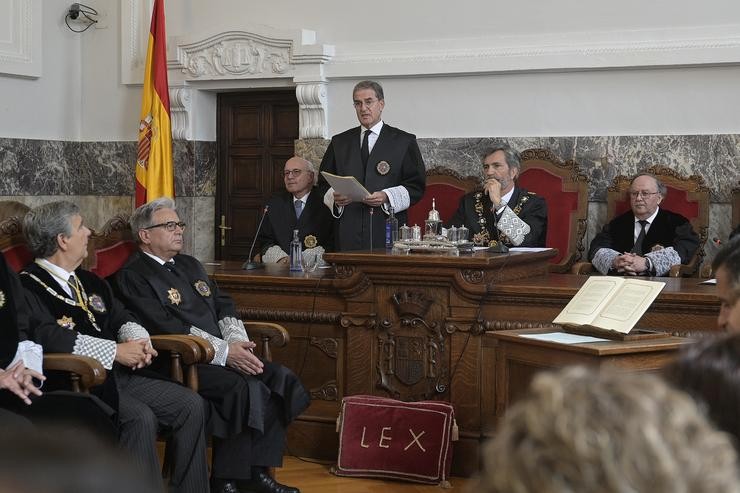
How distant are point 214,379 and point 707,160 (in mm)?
3534

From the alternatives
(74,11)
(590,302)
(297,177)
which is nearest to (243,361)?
(590,302)

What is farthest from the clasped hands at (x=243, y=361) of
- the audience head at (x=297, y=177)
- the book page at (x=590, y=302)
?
the audience head at (x=297, y=177)

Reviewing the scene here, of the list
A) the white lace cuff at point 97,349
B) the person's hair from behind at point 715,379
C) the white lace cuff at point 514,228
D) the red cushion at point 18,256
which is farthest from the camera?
the white lace cuff at point 514,228

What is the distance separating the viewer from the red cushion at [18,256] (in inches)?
164

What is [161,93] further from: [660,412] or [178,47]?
[660,412]

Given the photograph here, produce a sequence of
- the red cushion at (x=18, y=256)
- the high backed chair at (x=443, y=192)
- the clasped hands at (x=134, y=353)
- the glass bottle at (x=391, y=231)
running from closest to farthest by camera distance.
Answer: the clasped hands at (x=134, y=353)
the red cushion at (x=18, y=256)
the glass bottle at (x=391, y=231)
the high backed chair at (x=443, y=192)

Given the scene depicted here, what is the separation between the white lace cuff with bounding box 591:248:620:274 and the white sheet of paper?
2.47 m

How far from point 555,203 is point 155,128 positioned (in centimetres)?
288

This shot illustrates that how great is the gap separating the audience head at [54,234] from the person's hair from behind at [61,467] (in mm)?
3389

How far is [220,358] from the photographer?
4445mm

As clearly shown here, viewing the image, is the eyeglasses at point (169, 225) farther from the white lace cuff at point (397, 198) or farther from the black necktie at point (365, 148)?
the black necktie at point (365, 148)

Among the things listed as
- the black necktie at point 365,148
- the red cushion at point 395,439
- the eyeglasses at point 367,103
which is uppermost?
the eyeglasses at point 367,103

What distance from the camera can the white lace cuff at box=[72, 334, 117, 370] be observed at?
12.8 ft

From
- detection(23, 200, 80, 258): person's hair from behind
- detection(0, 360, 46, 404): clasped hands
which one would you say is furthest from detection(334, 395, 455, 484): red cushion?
detection(0, 360, 46, 404): clasped hands
